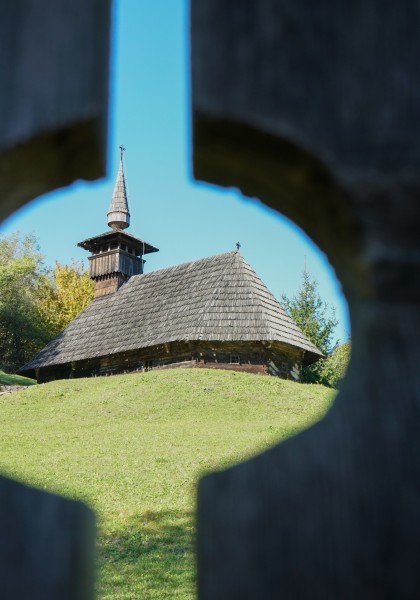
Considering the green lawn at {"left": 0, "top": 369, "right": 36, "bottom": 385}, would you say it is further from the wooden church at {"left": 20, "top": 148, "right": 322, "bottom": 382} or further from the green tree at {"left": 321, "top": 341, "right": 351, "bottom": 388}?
the green tree at {"left": 321, "top": 341, "right": 351, "bottom": 388}

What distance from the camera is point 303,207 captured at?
34.2 inches

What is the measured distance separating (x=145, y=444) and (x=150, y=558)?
5249 millimetres

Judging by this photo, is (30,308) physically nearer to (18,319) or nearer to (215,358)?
(18,319)

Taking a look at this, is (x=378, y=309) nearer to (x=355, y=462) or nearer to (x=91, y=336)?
(x=355, y=462)

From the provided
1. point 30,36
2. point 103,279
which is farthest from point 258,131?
point 103,279

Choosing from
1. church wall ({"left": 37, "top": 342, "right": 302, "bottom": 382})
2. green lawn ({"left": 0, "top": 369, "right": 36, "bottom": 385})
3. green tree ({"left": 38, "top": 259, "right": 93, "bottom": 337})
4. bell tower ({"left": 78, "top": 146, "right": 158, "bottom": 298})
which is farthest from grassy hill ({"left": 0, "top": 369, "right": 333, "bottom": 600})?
green tree ({"left": 38, "top": 259, "right": 93, "bottom": 337})

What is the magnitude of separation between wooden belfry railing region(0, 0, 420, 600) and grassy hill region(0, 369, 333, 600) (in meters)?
0.69

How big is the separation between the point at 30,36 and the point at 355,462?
2.21 feet

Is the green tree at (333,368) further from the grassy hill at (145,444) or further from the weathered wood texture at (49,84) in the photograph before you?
the weathered wood texture at (49,84)

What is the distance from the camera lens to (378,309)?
765mm

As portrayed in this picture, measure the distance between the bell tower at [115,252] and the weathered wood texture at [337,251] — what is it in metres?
27.6

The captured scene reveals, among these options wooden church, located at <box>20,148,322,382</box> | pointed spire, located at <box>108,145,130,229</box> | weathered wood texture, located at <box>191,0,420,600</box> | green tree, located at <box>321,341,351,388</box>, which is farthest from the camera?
green tree, located at <box>321,341,351,388</box>

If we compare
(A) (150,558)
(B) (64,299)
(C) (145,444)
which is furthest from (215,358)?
(B) (64,299)

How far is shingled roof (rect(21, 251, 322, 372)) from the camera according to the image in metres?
21.1
